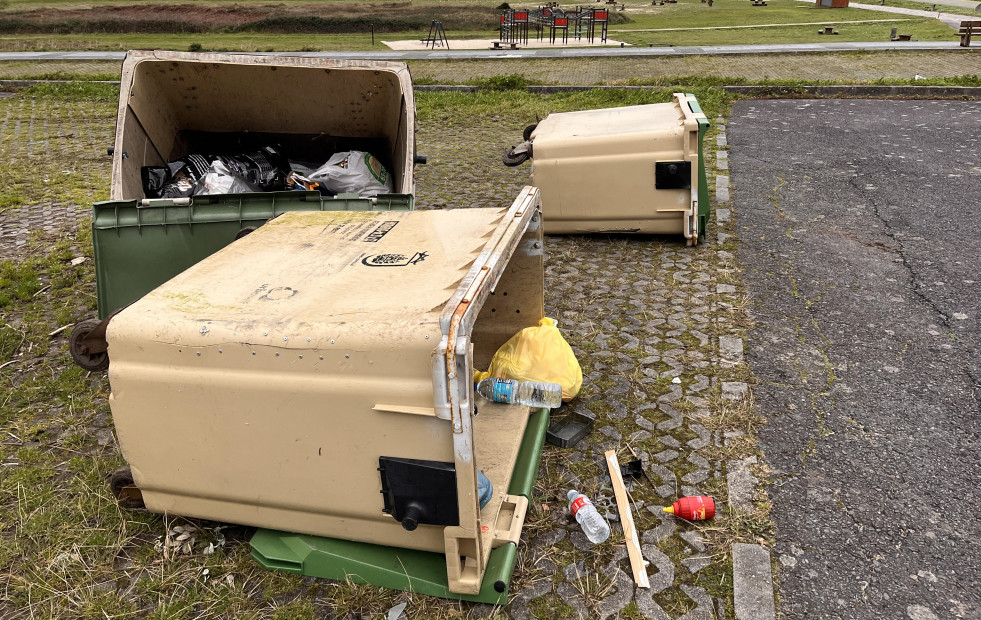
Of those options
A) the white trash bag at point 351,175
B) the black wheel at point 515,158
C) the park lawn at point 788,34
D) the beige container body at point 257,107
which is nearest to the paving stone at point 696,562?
the beige container body at point 257,107

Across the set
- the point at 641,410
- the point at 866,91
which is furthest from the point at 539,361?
the point at 866,91

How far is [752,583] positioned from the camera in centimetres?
263

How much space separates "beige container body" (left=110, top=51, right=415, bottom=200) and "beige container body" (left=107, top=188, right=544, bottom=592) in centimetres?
217

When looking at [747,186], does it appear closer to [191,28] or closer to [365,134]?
[365,134]

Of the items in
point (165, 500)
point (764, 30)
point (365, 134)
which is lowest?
point (165, 500)

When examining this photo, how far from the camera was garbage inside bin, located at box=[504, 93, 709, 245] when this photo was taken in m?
5.49

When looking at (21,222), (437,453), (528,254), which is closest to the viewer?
(437,453)

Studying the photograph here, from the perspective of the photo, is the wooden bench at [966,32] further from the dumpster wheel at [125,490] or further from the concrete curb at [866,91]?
the dumpster wheel at [125,490]

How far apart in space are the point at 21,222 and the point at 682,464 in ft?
21.8

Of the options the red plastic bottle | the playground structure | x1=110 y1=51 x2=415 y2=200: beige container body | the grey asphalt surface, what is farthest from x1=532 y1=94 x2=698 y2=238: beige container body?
the playground structure

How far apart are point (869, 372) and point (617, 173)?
246 cm

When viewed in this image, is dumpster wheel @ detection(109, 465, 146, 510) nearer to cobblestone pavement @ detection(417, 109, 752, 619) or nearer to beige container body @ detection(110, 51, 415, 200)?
cobblestone pavement @ detection(417, 109, 752, 619)

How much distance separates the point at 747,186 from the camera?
733 centimetres

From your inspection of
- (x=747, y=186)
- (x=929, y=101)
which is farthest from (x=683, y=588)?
(x=929, y=101)
